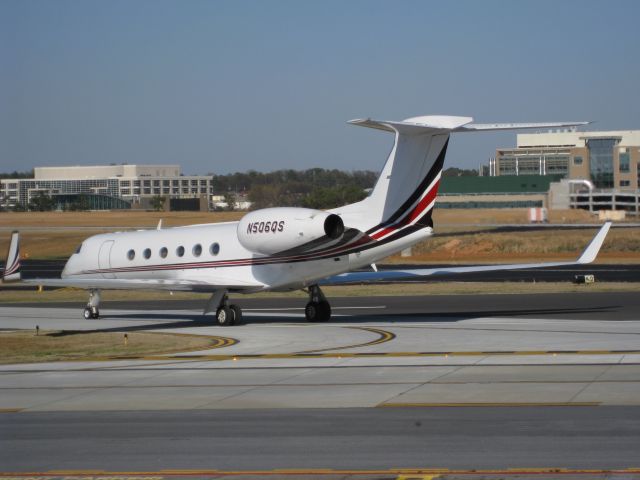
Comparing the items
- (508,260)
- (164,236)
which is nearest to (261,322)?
(164,236)

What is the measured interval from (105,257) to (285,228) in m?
9.37

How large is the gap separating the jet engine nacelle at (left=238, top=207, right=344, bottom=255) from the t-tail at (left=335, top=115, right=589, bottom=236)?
782mm

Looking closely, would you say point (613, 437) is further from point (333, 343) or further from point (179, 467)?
point (333, 343)

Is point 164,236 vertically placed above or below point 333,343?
above

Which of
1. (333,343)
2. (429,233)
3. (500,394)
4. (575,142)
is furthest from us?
(575,142)

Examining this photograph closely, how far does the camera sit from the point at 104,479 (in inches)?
458

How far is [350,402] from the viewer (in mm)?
16547

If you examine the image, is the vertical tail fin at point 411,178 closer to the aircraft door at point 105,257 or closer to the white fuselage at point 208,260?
the white fuselage at point 208,260

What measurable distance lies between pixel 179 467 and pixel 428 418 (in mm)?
4202

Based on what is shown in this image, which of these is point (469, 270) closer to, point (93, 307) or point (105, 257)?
point (105, 257)

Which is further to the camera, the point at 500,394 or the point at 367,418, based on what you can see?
the point at 500,394

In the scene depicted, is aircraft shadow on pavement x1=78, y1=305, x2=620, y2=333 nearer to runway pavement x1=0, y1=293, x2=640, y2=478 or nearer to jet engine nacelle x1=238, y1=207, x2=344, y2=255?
runway pavement x1=0, y1=293, x2=640, y2=478

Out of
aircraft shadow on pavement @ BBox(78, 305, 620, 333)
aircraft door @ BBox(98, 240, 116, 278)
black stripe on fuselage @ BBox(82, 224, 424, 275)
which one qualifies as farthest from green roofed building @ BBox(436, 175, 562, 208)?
black stripe on fuselage @ BBox(82, 224, 424, 275)

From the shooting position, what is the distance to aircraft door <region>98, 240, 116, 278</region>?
3553cm
